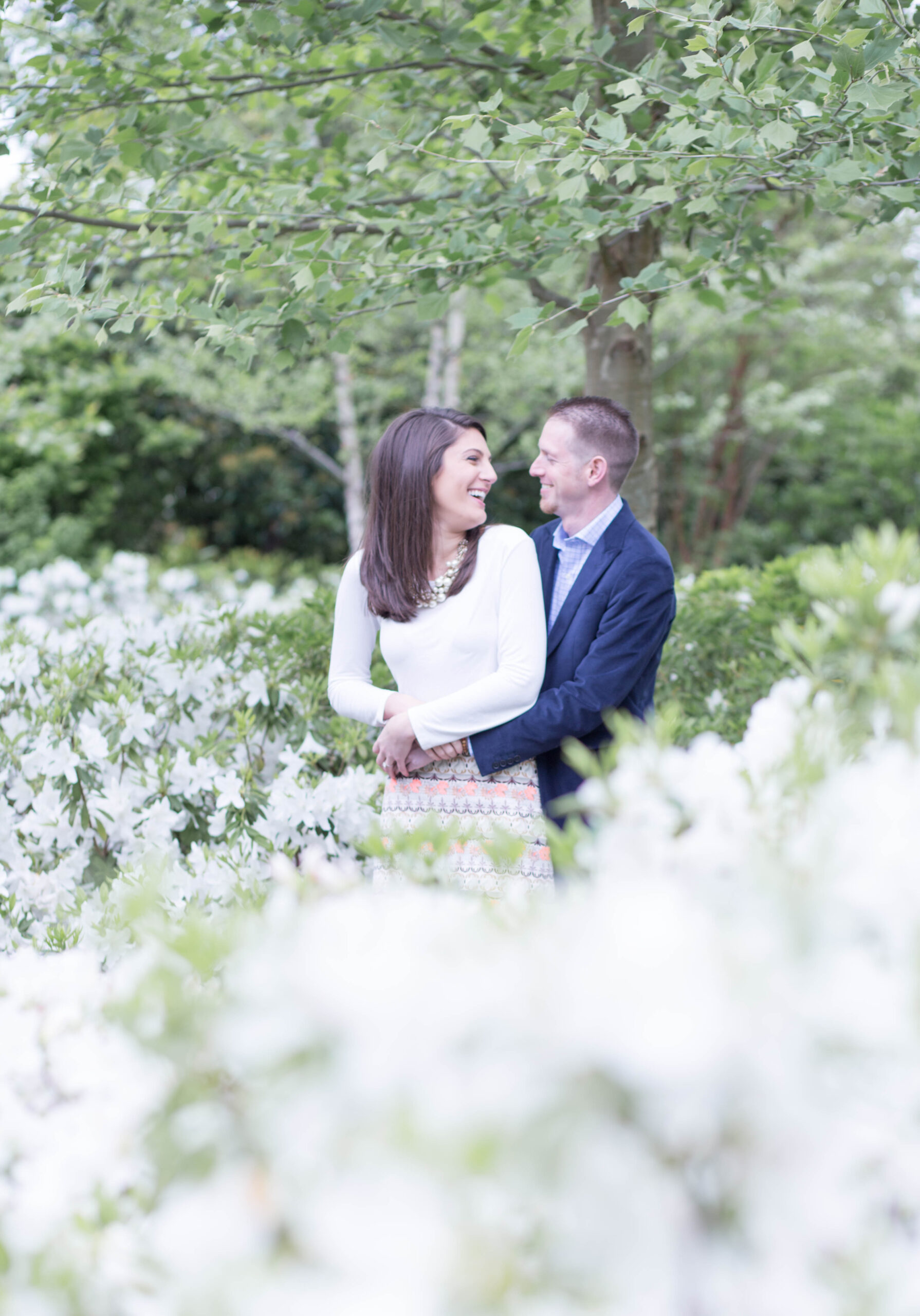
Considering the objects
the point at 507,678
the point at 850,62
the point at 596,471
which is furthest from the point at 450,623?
the point at 850,62

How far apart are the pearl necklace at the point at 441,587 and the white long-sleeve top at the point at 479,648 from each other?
2 centimetres

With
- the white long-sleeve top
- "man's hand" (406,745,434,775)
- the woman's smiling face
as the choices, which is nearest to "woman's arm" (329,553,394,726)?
the white long-sleeve top

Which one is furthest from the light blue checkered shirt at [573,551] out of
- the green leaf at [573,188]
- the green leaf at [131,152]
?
the green leaf at [131,152]

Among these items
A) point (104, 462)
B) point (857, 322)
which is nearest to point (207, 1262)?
point (104, 462)

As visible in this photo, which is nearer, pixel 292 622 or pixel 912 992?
pixel 912 992

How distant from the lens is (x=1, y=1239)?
3.46 ft

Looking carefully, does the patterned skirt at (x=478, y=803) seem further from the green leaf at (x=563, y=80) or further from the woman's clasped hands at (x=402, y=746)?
the green leaf at (x=563, y=80)

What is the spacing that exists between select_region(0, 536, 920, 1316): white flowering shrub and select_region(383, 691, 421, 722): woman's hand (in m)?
1.48

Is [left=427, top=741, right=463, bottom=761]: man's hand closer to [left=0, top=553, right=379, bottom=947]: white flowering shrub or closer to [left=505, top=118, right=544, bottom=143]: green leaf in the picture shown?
[left=0, top=553, right=379, bottom=947]: white flowering shrub

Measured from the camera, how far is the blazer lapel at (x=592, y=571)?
8.77 feet

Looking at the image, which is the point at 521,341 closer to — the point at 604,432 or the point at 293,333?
the point at 604,432

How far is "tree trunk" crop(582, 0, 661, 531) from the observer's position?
167 inches

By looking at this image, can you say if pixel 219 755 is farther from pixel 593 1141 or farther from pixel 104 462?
pixel 104 462

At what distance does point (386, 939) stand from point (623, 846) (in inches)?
11.4
